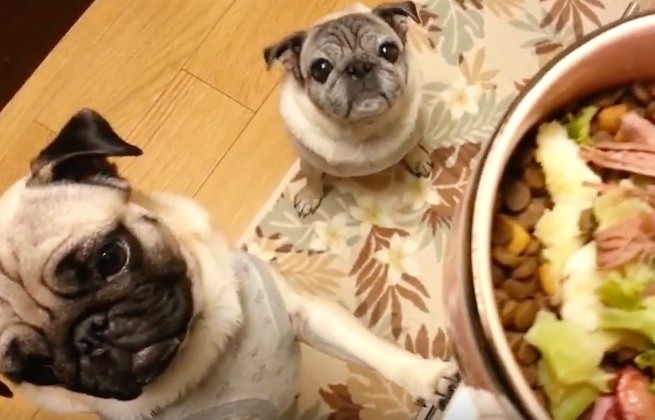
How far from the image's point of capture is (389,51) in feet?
3.75

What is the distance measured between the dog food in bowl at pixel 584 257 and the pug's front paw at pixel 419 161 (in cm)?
46

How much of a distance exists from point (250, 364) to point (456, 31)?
26.7 inches

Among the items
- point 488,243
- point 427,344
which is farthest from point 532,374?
point 427,344

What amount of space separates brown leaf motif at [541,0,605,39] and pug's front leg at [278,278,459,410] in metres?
0.62

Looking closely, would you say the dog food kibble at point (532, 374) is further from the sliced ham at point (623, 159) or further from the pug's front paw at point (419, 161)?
the pug's front paw at point (419, 161)

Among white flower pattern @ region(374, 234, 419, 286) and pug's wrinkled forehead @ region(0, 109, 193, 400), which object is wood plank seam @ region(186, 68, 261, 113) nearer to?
white flower pattern @ region(374, 234, 419, 286)

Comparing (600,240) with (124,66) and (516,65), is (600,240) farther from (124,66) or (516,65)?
(124,66)

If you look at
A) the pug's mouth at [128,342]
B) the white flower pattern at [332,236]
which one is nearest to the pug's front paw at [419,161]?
the white flower pattern at [332,236]

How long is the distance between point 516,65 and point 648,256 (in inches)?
24.5

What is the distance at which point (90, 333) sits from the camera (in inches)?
33.4

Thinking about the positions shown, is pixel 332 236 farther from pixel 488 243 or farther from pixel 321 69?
pixel 488 243

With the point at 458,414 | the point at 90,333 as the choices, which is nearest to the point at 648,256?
the point at 458,414

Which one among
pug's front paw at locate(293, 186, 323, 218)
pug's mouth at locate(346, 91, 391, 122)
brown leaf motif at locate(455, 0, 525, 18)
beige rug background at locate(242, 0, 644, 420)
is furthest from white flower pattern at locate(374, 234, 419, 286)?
brown leaf motif at locate(455, 0, 525, 18)

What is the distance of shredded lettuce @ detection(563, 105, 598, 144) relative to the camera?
0.86 metres
